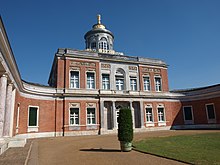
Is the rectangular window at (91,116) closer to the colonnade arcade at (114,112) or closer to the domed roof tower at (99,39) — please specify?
the colonnade arcade at (114,112)

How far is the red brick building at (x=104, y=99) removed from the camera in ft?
60.2

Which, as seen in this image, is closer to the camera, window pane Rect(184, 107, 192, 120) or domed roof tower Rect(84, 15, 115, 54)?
window pane Rect(184, 107, 192, 120)

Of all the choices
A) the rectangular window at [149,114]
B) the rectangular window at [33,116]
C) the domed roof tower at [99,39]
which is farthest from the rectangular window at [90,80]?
the domed roof tower at [99,39]

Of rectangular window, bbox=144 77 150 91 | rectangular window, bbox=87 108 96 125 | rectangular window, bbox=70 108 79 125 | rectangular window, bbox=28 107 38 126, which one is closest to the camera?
rectangular window, bbox=28 107 38 126

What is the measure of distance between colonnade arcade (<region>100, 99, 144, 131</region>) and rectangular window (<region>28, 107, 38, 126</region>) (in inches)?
264

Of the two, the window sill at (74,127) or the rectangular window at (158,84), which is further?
the rectangular window at (158,84)

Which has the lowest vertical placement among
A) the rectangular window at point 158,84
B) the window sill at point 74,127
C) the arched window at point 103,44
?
the window sill at point 74,127

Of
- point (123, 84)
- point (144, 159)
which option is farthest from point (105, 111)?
point (144, 159)

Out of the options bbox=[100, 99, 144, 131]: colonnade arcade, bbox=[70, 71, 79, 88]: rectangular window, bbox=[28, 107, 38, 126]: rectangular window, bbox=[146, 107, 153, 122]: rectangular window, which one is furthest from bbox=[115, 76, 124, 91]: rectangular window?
bbox=[28, 107, 38, 126]: rectangular window

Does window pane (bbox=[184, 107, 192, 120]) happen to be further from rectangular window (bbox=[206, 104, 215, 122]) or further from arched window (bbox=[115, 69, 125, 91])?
arched window (bbox=[115, 69, 125, 91])

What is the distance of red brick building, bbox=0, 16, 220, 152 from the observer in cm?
1834

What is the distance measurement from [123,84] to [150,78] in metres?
3.92

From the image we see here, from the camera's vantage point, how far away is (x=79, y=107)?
20.1 m

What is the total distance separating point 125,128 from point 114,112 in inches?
504
